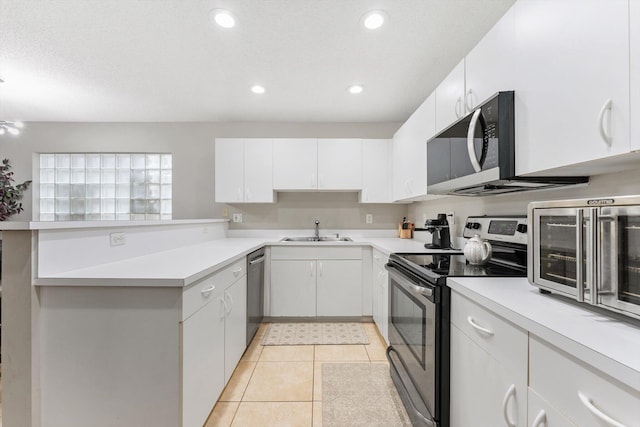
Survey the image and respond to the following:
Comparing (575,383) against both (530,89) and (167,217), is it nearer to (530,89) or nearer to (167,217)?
(530,89)

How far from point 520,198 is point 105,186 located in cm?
460

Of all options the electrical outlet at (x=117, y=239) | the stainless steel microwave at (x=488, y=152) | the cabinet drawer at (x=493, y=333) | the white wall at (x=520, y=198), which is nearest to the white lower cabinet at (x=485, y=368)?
the cabinet drawer at (x=493, y=333)

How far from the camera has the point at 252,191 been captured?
311cm

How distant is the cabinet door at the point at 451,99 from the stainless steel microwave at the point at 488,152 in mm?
110

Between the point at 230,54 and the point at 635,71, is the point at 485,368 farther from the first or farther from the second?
the point at 230,54

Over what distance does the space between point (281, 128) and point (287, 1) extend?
1969mm

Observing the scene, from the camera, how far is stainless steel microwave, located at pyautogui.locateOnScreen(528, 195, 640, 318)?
0.70 metres

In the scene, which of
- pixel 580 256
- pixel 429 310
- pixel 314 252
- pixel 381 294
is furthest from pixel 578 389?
pixel 314 252

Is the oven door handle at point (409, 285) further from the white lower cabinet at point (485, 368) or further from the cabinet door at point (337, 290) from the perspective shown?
the cabinet door at point (337, 290)

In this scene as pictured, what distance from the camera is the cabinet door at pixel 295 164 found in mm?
3098

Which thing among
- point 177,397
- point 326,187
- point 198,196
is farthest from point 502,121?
point 198,196

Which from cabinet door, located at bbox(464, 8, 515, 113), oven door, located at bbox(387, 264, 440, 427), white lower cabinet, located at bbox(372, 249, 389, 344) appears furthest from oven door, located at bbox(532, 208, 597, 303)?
white lower cabinet, located at bbox(372, 249, 389, 344)

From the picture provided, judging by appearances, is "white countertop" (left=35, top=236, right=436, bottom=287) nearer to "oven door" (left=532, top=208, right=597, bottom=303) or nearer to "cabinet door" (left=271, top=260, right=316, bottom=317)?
"cabinet door" (left=271, top=260, right=316, bottom=317)

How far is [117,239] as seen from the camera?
62.7 inches
